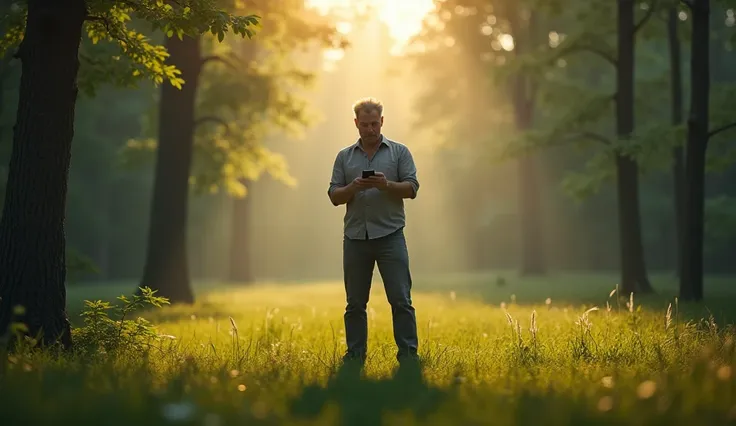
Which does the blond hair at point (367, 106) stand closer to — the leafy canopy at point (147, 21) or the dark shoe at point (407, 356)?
the leafy canopy at point (147, 21)

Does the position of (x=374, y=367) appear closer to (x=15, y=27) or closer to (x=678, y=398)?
(x=678, y=398)

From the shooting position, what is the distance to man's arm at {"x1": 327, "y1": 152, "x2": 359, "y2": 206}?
635cm

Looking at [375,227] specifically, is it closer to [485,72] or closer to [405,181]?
[405,181]

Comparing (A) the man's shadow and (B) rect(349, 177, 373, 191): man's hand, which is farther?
(B) rect(349, 177, 373, 191): man's hand

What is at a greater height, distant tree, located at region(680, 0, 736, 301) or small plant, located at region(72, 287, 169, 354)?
distant tree, located at region(680, 0, 736, 301)

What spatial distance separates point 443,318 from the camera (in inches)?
449

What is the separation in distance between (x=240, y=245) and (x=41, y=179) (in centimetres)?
2394

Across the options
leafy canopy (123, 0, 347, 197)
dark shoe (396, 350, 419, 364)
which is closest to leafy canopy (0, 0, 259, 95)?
dark shoe (396, 350, 419, 364)

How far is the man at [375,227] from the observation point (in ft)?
21.1

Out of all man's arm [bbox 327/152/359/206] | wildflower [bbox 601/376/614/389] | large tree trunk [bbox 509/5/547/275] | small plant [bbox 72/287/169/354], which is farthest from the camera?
large tree trunk [bbox 509/5/547/275]

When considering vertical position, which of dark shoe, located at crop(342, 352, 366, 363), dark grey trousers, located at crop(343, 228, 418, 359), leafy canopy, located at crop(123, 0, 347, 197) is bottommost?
dark shoe, located at crop(342, 352, 366, 363)

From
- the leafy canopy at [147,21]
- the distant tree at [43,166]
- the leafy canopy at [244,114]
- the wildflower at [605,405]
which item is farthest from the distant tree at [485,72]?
the wildflower at [605,405]

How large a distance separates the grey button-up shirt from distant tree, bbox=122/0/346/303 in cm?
641

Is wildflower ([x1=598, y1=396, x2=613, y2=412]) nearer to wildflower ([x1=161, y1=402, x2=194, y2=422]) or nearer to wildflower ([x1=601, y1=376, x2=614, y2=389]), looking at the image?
wildflower ([x1=601, y1=376, x2=614, y2=389])
